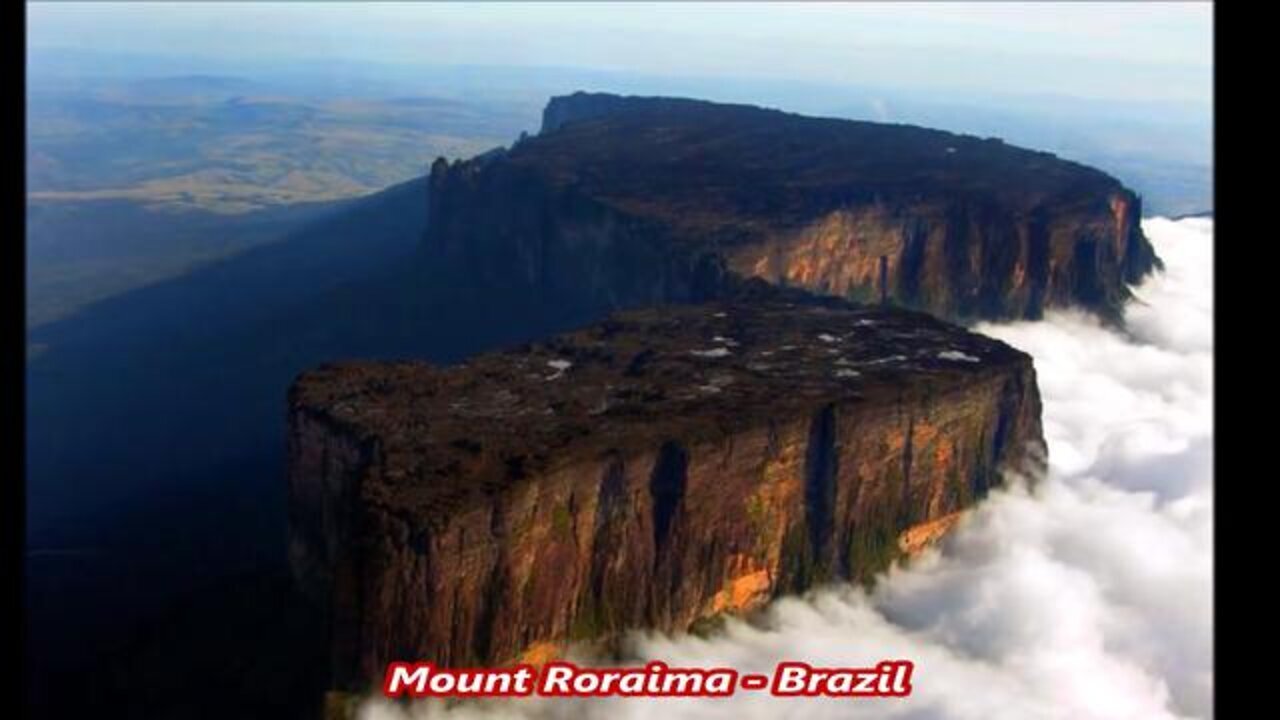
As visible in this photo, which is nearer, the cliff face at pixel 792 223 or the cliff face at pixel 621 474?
the cliff face at pixel 621 474

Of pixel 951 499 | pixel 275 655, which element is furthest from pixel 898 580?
pixel 275 655

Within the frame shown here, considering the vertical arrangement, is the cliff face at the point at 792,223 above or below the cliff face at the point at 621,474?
above

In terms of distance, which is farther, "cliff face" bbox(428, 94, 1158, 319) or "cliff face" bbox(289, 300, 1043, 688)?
"cliff face" bbox(428, 94, 1158, 319)

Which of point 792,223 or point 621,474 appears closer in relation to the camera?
point 621,474

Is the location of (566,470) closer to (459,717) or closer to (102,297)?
(459,717)

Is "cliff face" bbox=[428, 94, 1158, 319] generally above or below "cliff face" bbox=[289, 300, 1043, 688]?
above
